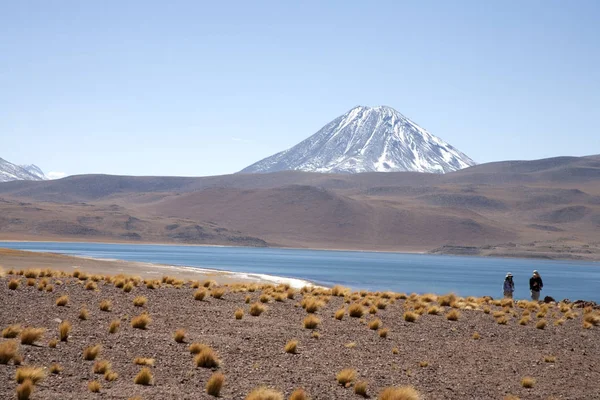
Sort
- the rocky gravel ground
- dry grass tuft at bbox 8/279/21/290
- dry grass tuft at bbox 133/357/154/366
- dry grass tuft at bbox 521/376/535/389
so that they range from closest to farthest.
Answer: the rocky gravel ground < dry grass tuft at bbox 133/357/154/366 < dry grass tuft at bbox 521/376/535/389 < dry grass tuft at bbox 8/279/21/290

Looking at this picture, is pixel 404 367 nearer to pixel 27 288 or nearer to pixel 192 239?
pixel 27 288

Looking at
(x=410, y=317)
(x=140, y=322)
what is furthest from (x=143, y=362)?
(x=410, y=317)

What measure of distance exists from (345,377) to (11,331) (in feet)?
16.1

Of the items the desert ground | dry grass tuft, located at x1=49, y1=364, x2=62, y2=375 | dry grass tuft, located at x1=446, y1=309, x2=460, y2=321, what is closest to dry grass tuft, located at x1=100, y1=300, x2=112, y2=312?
the desert ground

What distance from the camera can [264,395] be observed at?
9344mm

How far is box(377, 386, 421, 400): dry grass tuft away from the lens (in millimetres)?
9953

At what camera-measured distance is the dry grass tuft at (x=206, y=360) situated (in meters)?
11.0

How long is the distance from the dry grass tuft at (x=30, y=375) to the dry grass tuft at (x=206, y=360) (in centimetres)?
230

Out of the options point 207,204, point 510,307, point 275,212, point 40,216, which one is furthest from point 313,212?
point 510,307

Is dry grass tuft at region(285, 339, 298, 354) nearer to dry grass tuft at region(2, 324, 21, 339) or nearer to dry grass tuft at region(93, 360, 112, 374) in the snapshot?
dry grass tuft at region(93, 360, 112, 374)

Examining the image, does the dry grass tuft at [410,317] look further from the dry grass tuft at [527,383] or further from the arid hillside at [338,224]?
the arid hillside at [338,224]

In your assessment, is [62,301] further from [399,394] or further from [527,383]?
[527,383]

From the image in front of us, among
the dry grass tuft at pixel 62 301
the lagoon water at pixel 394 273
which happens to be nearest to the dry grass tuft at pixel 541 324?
the dry grass tuft at pixel 62 301

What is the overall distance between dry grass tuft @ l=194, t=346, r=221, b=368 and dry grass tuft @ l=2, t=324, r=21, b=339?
2.71 metres
